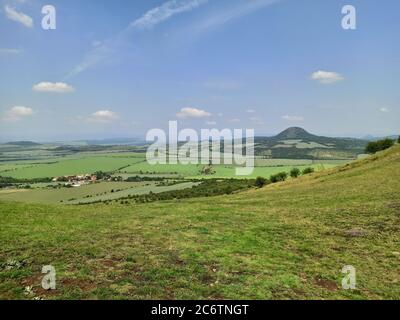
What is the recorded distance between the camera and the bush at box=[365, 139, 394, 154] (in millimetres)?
92188

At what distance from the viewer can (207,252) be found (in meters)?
14.6

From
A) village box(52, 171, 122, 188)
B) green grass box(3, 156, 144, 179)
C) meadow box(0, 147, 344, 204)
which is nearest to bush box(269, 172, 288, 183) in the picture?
meadow box(0, 147, 344, 204)

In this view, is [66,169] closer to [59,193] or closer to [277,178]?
[59,193]

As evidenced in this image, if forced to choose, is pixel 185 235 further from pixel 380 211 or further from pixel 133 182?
pixel 133 182

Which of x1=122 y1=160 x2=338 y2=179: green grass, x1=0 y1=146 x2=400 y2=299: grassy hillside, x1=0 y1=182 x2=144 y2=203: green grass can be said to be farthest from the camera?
x1=122 y1=160 x2=338 y2=179: green grass

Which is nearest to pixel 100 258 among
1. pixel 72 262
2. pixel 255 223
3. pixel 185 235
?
pixel 72 262

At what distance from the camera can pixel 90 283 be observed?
11.2 metres

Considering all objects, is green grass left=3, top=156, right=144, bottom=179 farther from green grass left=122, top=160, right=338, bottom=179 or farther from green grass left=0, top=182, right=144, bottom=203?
green grass left=0, top=182, right=144, bottom=203

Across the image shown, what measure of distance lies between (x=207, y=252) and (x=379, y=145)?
3747 inches

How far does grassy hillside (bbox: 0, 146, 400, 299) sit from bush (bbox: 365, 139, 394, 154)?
77.7 metres

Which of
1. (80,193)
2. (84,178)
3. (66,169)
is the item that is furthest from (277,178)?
(66,169)

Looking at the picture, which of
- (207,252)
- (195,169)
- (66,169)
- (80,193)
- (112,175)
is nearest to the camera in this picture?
(207,252)

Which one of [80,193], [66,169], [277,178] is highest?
[277,178]

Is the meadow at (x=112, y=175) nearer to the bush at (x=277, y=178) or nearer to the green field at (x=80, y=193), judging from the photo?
the green field at (x=80, y=193)
